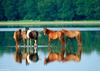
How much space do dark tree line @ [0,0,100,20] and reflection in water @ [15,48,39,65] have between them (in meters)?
44.7

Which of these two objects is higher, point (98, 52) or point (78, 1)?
point (98, 52)

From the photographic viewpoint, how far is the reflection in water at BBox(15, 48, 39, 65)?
18.7 m

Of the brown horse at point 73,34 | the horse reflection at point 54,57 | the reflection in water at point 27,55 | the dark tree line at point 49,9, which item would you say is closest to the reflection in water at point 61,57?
the horse reflection at point 54,57

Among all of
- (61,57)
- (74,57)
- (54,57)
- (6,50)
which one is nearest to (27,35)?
(6,50)

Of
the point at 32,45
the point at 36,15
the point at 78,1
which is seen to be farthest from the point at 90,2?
the point at 32,45

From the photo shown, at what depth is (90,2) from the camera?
234 ft

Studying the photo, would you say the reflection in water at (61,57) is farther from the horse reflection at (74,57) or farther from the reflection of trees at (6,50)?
the reflection of trees at (6,50)

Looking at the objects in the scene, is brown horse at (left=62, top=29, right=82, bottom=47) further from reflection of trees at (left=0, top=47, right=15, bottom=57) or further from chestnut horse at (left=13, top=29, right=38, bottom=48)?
reflection of trees at (left=0, top=47, right=15, bottom=57)

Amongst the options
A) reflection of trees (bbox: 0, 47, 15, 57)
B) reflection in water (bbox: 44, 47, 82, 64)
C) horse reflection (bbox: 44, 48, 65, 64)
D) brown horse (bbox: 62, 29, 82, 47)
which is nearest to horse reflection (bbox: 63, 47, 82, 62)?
reflection in water (bbox: 44, 47, 82, 64)

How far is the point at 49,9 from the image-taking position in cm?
7088

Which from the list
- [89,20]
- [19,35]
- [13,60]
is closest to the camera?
[13,60]

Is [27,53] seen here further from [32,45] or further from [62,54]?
[32,45]

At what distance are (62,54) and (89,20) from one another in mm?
45647

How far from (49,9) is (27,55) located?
2026 inches
